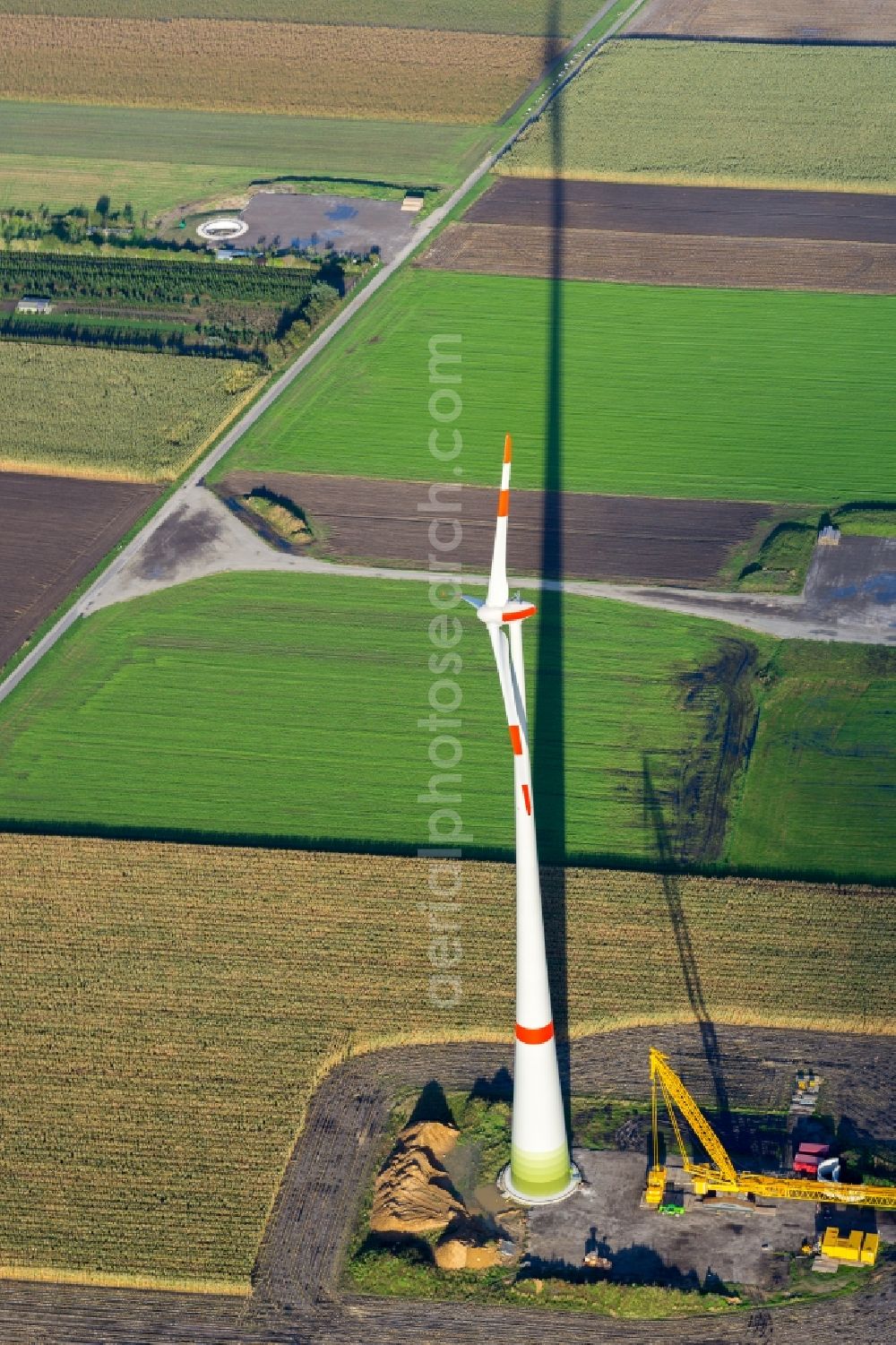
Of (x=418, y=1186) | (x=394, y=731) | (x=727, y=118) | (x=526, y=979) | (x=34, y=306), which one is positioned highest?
(x=727, y=118)

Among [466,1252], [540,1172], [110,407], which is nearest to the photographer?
[466,1252]

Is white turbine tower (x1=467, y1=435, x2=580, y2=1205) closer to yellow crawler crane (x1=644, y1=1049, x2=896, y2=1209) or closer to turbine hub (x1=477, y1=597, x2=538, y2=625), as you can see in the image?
turbine hub (x1=477, y1=597, x2=538, y2=625)

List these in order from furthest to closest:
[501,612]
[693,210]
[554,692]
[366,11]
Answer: [366,11] < [693,210] < [554,692] < [501,612]

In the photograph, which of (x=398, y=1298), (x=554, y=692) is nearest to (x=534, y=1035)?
(x=398, y=1298)

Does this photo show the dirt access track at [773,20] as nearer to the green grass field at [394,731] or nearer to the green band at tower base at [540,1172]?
the green grass field at [394,731]

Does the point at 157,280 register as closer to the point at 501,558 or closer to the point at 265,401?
the point at 265,401
